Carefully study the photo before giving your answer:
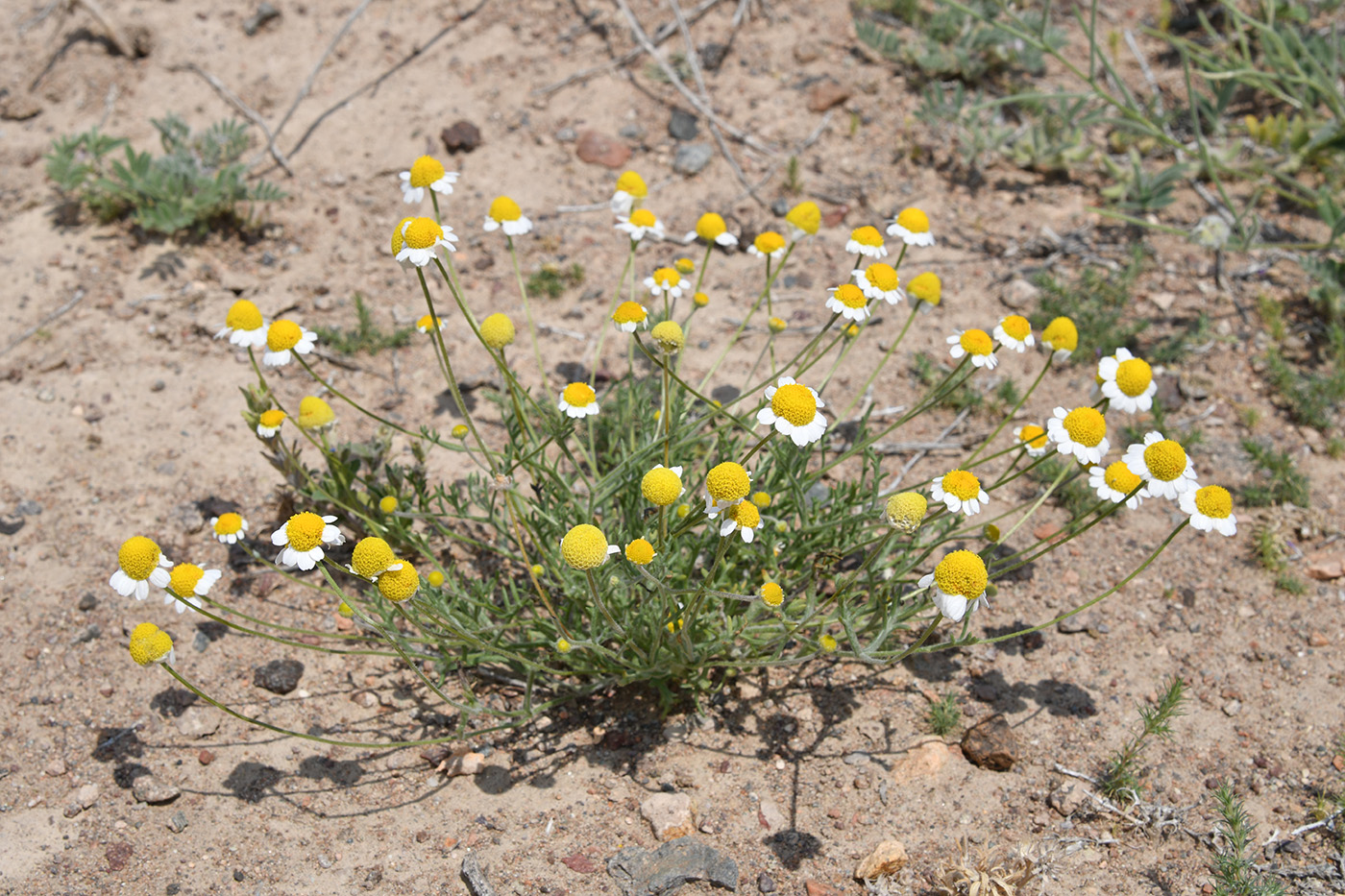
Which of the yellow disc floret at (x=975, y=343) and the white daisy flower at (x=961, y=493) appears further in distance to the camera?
the yellow disc floret at (x=975, y=343)

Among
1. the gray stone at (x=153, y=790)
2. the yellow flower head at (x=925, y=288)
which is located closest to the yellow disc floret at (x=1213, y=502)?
the yellow flower head at (x=925, y=288)

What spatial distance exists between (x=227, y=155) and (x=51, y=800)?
159 inches

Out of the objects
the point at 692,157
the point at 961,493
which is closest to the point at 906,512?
the point at 961,493

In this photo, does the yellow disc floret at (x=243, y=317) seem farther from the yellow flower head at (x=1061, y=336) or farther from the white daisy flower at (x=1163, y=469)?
the white daisy flower at (x=1163, y=469)

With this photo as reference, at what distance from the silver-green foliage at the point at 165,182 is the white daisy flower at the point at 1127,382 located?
14.8 ft

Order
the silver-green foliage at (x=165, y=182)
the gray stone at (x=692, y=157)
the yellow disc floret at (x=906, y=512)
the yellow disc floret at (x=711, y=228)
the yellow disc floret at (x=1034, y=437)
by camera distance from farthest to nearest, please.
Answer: the gray stone at (x=692, y=157) < the silver-green foliage at (x=165, y=182) < the yellow disc floret at (x=711, y=228) < the yellow disc floret at (x=1034, y=437) < the yellow disc floret at (x=906, y=512)

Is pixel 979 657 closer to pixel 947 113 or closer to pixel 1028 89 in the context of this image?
pixel 947 113

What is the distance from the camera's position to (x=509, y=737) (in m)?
3.40

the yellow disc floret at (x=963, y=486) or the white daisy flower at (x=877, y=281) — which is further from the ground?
the white daisy flower at (x=877, y=281)

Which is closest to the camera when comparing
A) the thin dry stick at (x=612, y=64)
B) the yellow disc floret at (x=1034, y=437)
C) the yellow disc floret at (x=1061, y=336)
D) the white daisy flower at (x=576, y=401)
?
the white daisy flower at (x=576, y=401)

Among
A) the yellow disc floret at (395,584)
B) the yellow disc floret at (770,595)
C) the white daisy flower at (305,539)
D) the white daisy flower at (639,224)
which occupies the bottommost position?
the yellow disc floret at (770,595)

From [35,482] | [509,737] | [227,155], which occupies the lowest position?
[509,737]

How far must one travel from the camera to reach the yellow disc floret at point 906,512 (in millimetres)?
2680

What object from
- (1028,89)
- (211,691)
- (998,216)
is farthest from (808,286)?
(211,691)
